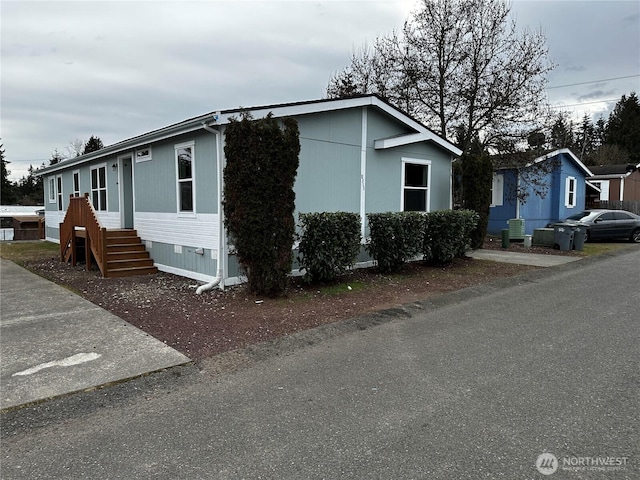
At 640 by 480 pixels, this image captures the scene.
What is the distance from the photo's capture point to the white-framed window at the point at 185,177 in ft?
28.6

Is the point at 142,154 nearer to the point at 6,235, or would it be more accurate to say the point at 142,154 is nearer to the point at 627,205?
the point at 6,235

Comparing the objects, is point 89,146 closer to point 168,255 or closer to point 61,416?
point 168,255

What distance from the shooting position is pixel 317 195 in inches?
355

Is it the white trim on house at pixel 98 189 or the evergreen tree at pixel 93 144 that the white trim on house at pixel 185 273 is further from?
the evergreen tree at pixel 93 144

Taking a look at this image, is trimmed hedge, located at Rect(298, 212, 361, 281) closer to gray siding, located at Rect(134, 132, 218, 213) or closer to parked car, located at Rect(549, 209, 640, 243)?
gray siding, located at Rect(134, 132, 218, 213)

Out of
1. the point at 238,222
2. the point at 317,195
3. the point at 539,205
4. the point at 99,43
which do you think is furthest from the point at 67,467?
the point at 539,205

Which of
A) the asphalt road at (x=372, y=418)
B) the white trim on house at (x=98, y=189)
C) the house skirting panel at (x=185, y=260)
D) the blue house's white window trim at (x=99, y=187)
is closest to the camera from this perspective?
the asphalt road at (x=372, y=418)

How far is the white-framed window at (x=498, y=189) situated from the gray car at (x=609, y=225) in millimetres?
2854

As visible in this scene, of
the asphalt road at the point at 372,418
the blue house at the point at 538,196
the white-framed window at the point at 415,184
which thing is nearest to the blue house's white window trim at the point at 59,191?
the white-framed window at the point at 415,184

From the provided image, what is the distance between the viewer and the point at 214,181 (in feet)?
26.3

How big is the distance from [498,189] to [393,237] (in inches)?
480

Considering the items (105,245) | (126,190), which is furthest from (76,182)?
(105,245)

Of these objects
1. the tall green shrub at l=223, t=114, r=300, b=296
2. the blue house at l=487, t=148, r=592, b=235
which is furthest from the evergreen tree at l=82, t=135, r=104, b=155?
the tall green shrub at l=223, t=114, r=300, b=296

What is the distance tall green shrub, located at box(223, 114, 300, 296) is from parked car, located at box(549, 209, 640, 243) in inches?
576
